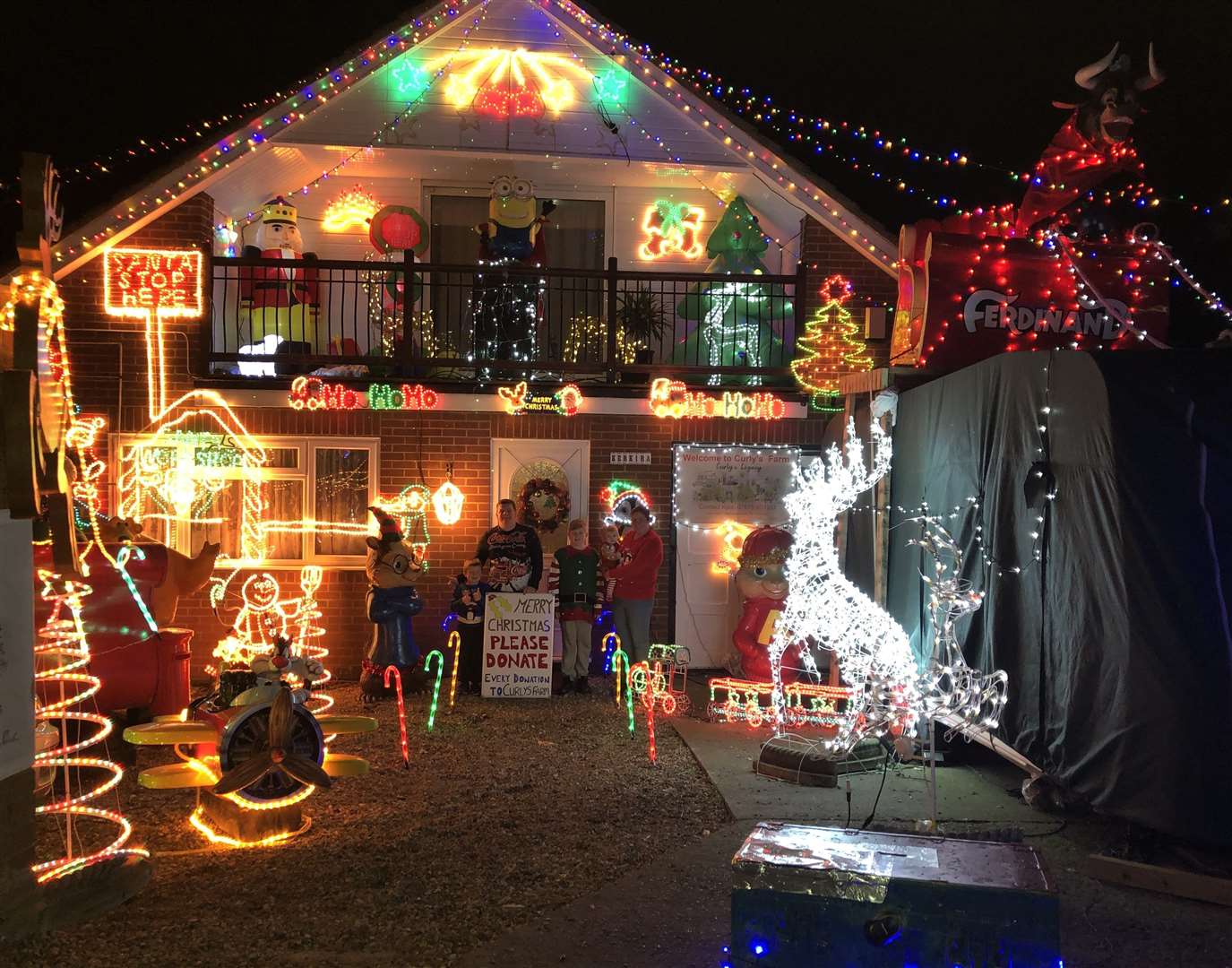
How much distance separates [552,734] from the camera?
8281 millimetres

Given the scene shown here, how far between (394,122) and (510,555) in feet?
15.8

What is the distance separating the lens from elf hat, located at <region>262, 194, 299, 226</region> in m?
11.0

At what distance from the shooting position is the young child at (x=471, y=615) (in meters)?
9.69

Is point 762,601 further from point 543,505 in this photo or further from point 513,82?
point 513,82

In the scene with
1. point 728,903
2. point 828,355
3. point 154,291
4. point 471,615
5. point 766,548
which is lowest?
point 728,903

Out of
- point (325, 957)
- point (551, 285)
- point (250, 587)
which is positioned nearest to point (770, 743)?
point (325, 957)

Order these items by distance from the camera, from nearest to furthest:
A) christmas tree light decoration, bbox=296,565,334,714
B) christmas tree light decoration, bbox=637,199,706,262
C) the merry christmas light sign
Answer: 1. christmas tree light decoration, bbox=296,565,334,714
2. the merry christmas light sign
3. christmas tree light decoration, bbox=637,199,706,262

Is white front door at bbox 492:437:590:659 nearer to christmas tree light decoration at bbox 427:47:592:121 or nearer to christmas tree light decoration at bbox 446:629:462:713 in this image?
christmas tree light decoration at bbox 446:629:462:713

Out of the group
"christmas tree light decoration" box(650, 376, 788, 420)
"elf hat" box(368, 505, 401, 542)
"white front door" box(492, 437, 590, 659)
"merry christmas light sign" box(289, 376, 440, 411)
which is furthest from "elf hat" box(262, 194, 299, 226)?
"christmas tree light decoration" box(650, 376, 788, 420)

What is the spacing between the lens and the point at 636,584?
9875mm

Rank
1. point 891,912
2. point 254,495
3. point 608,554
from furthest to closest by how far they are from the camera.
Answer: point 254,495 < point 608,554 < point 891,912

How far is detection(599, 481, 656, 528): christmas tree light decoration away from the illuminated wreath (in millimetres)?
422

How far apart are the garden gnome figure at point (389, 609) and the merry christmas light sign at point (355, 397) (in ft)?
4.86

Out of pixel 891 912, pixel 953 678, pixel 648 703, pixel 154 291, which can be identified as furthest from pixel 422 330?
pixel 891 912
